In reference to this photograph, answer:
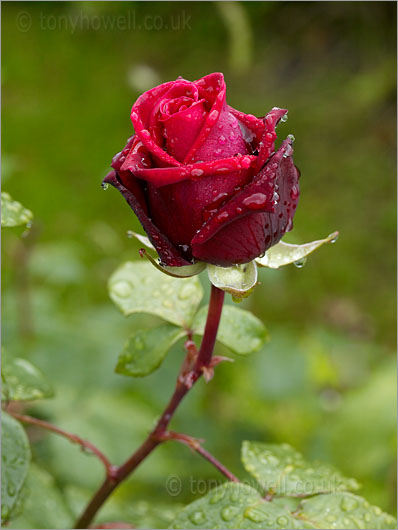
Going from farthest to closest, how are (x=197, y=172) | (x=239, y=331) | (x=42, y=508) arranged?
(x=42, y=508) → (x=239, y=331) → (x=197, y=172)

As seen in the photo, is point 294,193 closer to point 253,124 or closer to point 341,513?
point 253,124

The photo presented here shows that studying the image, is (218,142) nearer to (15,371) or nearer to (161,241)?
(161,241)

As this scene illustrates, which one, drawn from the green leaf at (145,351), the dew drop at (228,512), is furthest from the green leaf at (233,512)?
the green leaf at (145,351)

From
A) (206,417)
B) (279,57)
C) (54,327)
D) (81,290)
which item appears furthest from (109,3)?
(206,417)

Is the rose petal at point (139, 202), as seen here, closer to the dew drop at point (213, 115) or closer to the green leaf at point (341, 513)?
the dew drop at point (213, 115)

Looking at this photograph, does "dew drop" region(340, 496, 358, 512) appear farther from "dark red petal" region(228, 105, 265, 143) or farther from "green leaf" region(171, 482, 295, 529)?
"dark red petal" region(228, 105, 265, 143)

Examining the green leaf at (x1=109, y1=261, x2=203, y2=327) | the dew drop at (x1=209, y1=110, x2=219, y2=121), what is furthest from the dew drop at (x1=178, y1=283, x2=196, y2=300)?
the dew drop at (x1=209, y1=110, x2=219, y2=121)

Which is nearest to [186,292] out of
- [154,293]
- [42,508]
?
[154,293]
